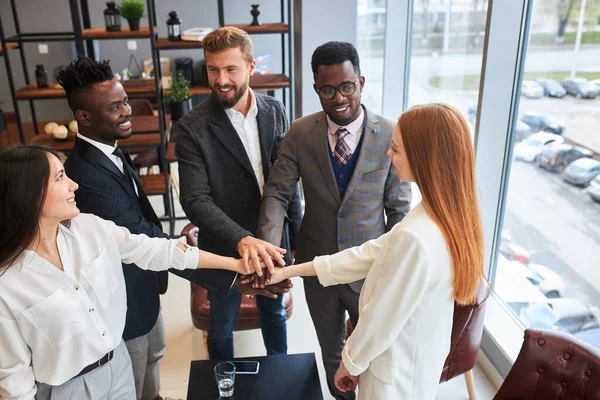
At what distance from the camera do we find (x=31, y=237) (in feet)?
4.95

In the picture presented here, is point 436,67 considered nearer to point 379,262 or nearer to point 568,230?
point 568,230

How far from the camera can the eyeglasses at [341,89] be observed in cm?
201

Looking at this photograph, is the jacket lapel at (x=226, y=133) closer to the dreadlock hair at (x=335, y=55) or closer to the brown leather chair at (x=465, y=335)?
the dreadlock hair at (x=335, y=55)

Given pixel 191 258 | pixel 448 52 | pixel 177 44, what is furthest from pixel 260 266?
pixel 177 44

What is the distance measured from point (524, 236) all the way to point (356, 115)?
138cm

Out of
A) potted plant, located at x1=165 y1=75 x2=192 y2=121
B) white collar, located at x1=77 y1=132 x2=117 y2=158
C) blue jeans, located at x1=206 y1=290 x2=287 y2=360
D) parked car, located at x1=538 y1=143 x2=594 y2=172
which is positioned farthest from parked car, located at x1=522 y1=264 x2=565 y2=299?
potted plant, located at x1=165 y1=75 x2=192 y2=121

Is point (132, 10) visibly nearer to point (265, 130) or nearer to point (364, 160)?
point (265, 130)

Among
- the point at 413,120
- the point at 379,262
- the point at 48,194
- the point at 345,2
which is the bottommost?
the point at 379,262

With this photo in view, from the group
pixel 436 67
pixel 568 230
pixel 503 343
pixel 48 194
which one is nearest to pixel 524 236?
pixel 568 230

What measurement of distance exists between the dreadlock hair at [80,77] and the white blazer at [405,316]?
1.26 meters

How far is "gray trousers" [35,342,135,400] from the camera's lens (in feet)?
5.34

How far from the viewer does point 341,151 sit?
7.04 feet

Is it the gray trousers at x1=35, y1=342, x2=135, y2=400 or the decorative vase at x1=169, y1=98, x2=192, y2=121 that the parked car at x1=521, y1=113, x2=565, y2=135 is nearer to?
the gray trousers at x1=35, y1=342, x2=135, y2=400

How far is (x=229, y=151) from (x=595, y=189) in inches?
62.0
